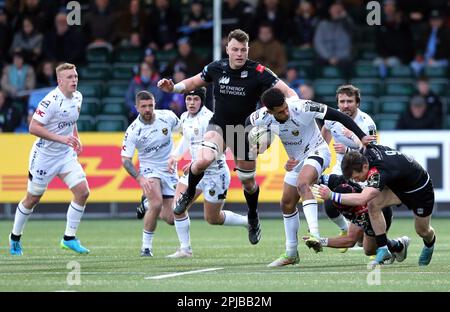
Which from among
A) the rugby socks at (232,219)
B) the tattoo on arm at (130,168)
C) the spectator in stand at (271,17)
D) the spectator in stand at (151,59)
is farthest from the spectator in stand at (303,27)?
the tattoo on arm at (130,168)

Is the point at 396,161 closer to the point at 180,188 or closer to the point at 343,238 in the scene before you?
the point at 343,238

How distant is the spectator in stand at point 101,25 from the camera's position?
83.7 ft

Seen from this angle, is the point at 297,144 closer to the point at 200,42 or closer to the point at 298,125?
the point at 298,125

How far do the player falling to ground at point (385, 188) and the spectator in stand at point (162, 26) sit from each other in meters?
13.1

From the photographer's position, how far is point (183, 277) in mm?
11773

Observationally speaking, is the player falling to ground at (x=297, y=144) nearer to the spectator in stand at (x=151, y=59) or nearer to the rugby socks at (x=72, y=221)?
the rugby socks at (x=72, y=221)

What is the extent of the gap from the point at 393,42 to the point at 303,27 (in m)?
2.09

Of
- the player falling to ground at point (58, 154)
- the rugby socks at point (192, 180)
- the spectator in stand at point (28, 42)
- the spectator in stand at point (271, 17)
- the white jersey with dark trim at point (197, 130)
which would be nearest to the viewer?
the rugby socks at point (192, 180)

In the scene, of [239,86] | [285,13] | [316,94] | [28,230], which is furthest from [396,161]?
[285,13]

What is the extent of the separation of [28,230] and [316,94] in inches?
284

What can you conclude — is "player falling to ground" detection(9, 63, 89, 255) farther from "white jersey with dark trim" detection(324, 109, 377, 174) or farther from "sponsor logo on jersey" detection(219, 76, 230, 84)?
"white jersey with dark trim" detection(324, 109, 377, 174)

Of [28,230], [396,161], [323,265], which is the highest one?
[396,161]

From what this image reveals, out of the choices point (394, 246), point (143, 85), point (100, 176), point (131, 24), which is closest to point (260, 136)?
point (394, 246)

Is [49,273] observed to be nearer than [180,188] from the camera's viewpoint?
Yes
